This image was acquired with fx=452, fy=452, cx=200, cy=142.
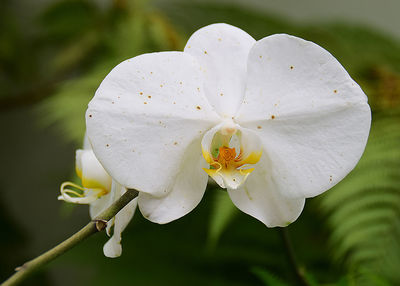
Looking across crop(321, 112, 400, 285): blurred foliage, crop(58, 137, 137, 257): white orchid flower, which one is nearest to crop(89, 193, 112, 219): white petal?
crop(58, 137, 137, 257): white orchid flower

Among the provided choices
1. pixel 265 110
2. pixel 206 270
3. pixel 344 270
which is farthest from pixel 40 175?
pixel 265 110

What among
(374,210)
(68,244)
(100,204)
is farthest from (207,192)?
(68,244)

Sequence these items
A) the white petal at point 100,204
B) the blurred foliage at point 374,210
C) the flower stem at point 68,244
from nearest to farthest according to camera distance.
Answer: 1. the flower stem at point 68,244
2. the white petal at point 100,204
3. the blurred foliage at point 374,210

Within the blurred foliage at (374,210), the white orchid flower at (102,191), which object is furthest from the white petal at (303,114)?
the blurred foliage at (374,210)

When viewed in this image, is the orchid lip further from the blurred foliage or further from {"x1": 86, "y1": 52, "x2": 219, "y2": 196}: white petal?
the blurred foliage

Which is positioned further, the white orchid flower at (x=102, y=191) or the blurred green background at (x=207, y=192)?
the blurred green background at (x=207, y=192)

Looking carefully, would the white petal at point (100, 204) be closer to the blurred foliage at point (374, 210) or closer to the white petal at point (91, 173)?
the white petal at point (91, 173)

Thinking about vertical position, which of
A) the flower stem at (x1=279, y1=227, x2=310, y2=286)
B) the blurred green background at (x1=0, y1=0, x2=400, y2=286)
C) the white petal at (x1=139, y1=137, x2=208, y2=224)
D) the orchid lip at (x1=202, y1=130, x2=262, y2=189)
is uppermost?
the orchid lip at (x1=202, y1=130, x2=262, y2=189)
